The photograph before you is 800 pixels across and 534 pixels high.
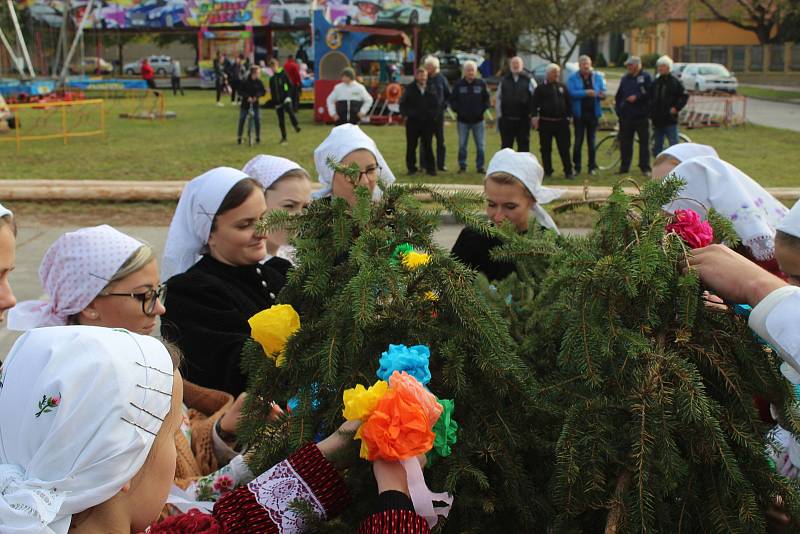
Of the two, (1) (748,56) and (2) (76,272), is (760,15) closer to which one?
(1) (748,56)

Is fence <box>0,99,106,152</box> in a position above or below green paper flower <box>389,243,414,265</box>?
below

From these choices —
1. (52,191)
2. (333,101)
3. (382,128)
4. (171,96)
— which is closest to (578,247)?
(52,191)

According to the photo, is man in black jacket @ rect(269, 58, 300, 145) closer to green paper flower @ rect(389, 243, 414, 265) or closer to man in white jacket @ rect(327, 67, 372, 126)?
man in white jacket @ rect(327, 67, 372, 126)

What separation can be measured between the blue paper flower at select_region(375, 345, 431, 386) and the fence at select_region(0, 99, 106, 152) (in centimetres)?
1882

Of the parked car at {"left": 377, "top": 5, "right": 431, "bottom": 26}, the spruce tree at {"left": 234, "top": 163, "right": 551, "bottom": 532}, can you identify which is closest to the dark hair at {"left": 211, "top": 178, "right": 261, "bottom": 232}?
the spruce tree at {"left": 234, "top": 163, "right": 551, "bottom": 532}

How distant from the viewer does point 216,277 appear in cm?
359

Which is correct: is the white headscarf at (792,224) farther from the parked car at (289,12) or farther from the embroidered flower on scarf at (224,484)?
the parked car at (289,12)

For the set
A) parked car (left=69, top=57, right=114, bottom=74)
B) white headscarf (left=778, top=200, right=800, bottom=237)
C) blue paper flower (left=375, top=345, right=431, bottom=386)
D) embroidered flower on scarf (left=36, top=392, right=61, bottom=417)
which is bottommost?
blue paper flower (left=375, top=345, right=431, bottom=386)

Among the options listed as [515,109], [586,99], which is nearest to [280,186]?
[515,109]

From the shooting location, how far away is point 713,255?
2207 mm

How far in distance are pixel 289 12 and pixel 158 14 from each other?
25.0 ft

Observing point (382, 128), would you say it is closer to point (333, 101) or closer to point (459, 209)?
point (333, 101)

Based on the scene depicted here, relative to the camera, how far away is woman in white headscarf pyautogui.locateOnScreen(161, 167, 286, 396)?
337 cm

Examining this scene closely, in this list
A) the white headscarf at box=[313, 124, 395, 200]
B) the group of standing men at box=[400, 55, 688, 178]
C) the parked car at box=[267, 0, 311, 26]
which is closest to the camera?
the white headscarf at box=[313, 124, 395, 200]
